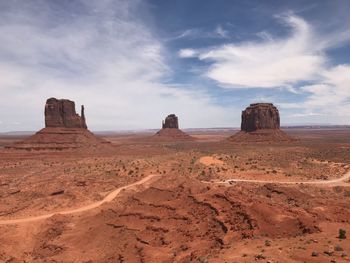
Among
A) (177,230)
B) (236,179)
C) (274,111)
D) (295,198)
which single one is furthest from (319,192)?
(274,111)

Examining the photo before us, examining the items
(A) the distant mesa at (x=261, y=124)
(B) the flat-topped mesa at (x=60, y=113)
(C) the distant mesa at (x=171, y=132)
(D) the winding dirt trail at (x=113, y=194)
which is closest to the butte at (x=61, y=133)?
(B) the flat-topped mesa at (x=60, y=113)

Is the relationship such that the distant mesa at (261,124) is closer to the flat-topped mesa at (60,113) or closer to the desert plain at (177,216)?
the flat-topped mesa at (60,113)

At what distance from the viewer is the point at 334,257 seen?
1648 cm

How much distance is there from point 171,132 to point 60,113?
87.1 m

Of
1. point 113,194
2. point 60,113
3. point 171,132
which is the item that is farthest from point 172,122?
point 113,194

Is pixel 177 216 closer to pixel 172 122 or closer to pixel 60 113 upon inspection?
pixel 60 113

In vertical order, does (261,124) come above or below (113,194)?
above

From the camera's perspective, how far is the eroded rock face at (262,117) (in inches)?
4909

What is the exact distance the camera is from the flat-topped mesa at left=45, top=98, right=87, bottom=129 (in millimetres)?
101625

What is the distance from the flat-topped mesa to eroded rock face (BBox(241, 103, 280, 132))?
213 ft

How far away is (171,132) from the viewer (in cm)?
18262

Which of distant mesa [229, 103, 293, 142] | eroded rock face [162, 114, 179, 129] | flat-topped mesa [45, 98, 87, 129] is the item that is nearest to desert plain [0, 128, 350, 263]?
flat-topped mesa [45, 98, 87, 129]

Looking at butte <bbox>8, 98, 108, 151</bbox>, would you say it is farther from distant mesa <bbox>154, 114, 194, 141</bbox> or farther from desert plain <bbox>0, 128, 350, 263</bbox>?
distant mesa <bbox>154, 114, 194, 141</bbox>

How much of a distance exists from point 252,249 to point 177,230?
899 cm
